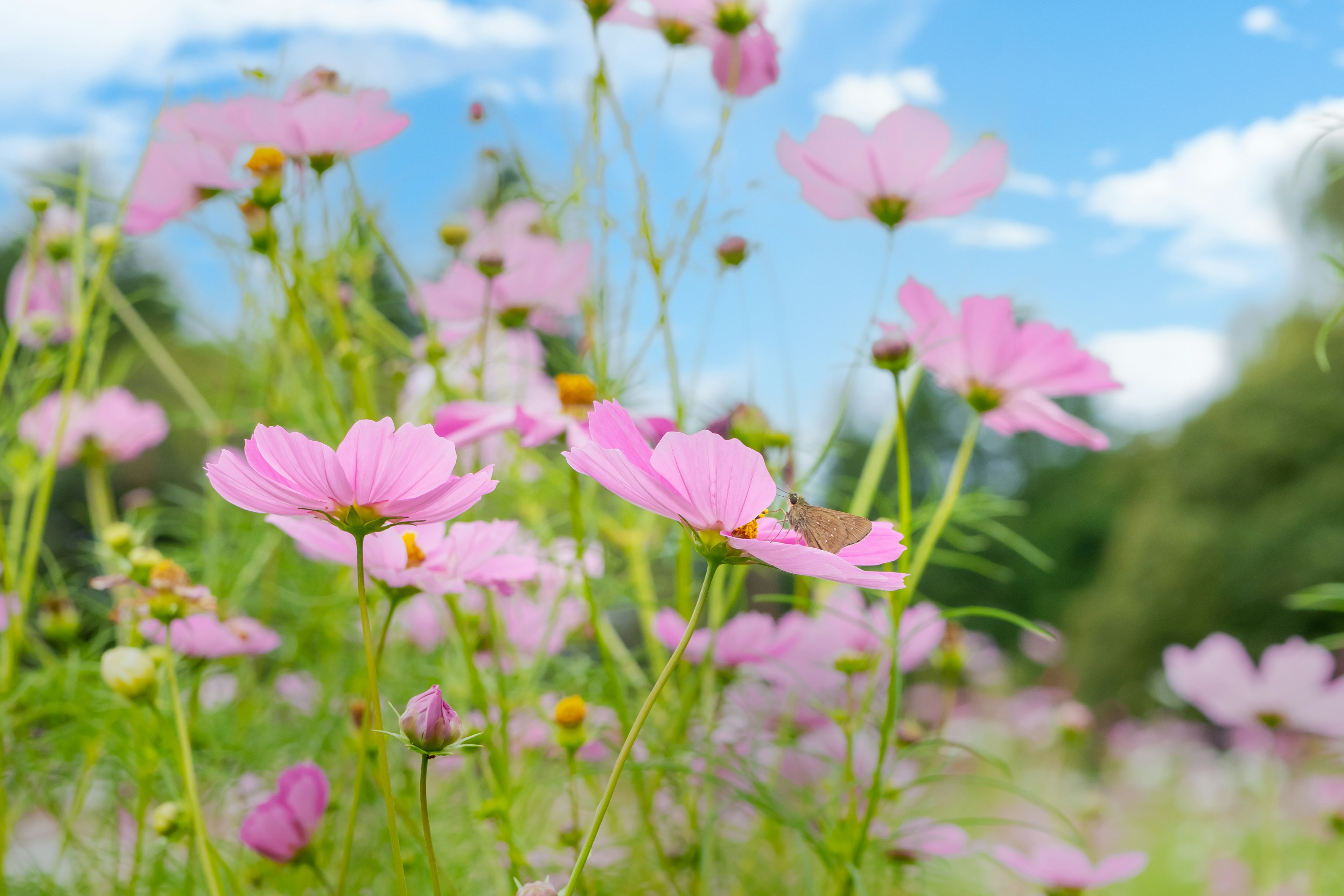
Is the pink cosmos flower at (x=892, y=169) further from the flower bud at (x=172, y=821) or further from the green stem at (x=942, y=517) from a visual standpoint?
the flower bud at (x=172, y=821)

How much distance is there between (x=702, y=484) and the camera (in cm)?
27

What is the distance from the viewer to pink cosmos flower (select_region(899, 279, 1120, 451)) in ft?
1.53

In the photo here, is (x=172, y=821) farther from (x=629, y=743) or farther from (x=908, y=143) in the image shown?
(x=908, y=143)

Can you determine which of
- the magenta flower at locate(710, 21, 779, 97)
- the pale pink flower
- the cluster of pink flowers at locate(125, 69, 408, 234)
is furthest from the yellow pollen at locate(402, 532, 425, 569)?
the pale pink flower

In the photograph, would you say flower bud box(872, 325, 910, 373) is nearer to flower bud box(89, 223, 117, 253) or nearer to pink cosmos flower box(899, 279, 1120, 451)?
pink cosmos flower box(899, 279, 1120, 451)

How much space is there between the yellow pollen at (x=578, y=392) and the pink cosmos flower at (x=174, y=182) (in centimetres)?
21

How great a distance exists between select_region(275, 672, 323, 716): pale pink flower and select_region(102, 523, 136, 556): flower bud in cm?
26

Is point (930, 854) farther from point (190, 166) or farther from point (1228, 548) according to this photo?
point (1228, 548)

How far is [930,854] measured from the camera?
0.52 meters

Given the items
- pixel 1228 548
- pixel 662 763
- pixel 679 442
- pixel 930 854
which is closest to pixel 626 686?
pixel 930 854

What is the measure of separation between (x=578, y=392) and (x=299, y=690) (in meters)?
0.47

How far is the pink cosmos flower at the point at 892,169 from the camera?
47 centimetres

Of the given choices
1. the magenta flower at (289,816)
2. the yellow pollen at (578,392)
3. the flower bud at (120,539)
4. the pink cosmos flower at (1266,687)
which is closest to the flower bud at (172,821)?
the magenta flower at (289,816)

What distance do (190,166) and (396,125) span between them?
14cm
